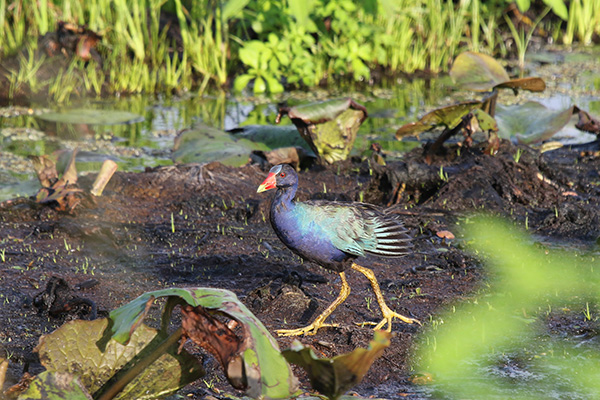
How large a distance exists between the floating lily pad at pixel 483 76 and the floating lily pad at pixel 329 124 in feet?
2.57

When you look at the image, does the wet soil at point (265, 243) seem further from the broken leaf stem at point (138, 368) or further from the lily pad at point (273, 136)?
the broken leaf stem at point (138, 368)

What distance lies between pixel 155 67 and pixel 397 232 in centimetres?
569

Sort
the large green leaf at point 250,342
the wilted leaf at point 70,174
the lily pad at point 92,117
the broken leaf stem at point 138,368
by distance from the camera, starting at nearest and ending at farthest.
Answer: the large green leaf at point 250,342
the broken leaf stem at point 138,368
the wilted leaf at point 70,174
the lily pad at point 92,117

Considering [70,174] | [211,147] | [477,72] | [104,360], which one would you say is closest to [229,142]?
[211,147]

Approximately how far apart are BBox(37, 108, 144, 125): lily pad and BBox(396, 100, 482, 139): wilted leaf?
3028 millimetres

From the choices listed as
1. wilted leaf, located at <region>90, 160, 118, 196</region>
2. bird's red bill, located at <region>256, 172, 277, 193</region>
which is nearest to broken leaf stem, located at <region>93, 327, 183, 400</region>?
bird's red bill, located at <region>256, 172, 277, 193</region>

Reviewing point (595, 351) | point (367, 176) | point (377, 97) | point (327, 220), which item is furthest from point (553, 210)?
point (377, 97)

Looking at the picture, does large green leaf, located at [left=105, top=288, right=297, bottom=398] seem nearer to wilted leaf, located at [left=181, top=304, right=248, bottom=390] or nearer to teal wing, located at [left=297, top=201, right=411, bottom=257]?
wilted leaf, located at [left=181, top=304, right=248, bottom=390]

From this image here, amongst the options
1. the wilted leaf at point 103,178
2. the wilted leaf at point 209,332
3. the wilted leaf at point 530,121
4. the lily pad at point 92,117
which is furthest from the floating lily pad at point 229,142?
the wilted leaf at point 209,332

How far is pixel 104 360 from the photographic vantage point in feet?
8.32

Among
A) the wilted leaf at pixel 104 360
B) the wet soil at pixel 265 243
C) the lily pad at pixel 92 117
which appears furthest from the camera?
the lily pad at pixel 92 117

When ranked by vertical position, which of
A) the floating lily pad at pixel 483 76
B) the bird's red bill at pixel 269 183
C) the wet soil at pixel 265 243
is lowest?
the wet soil at pixel 265 243

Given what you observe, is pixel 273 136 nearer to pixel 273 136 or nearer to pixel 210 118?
pixel 273 136

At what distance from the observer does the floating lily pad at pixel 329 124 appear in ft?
18.4
